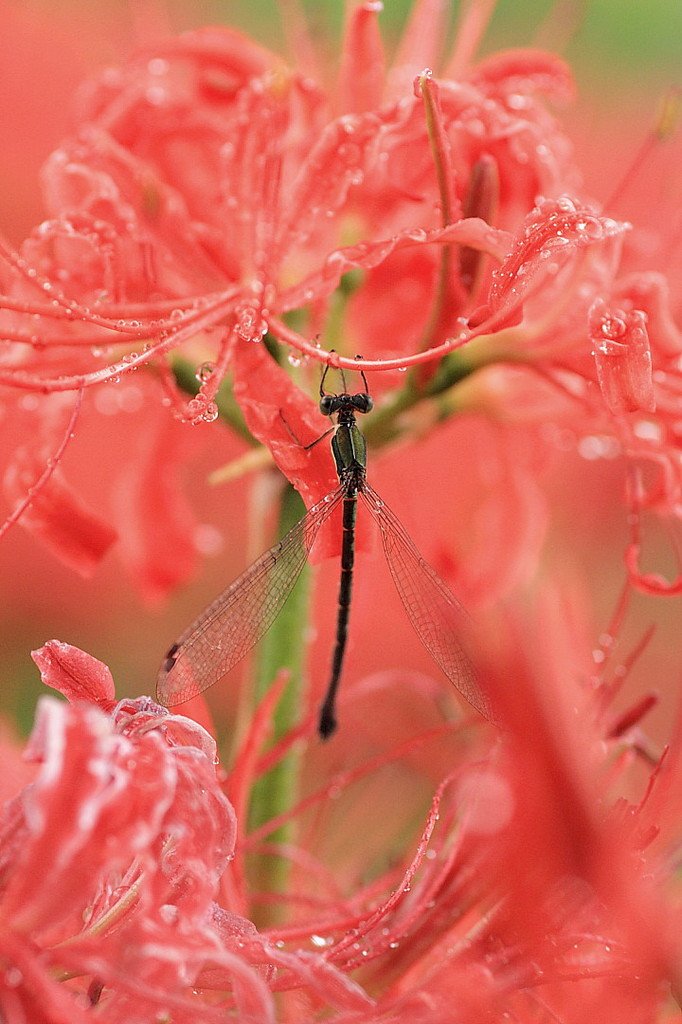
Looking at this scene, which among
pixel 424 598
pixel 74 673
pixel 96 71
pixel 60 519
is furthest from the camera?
pixel 96 71

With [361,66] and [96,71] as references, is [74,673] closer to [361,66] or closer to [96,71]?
[361,66]

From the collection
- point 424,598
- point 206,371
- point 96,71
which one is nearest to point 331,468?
point 206,371

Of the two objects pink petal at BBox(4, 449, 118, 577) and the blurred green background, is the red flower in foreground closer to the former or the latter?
pink petal at BBox(4, 449, 118, 577)

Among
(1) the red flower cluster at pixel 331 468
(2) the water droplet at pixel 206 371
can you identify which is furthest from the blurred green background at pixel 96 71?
(2) the water droplet at pixel 206 371

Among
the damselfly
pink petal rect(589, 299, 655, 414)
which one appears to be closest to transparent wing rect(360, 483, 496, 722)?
the damselfly

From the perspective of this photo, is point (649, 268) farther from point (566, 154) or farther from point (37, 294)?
point (37, 294)

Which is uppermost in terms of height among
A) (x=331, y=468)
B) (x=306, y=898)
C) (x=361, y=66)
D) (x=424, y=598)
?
(x=361, y=66)

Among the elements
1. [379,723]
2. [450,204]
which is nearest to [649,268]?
[450,204]
